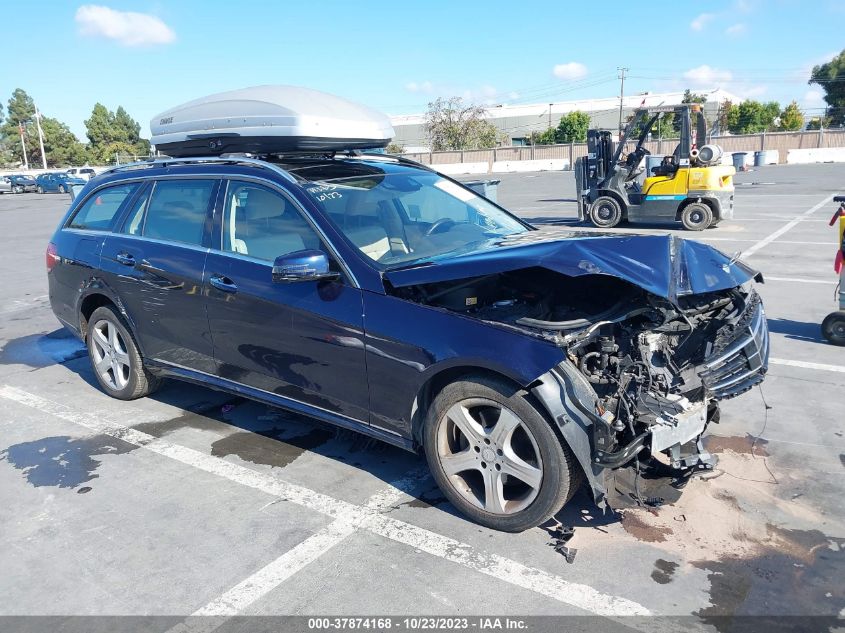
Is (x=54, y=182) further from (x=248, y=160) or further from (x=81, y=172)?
(x=248, y=160)

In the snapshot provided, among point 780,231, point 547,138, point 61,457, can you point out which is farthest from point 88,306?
point 547,138

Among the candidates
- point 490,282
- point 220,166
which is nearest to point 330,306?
point 490,282

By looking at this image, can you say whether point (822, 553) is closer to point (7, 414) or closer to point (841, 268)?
point (841, 268)

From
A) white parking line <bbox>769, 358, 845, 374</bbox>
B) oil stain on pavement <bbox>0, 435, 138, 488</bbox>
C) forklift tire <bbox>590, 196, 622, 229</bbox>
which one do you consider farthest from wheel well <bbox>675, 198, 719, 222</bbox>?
oil stain on pavement <bbox>0, 435, 138, 488</bbox>

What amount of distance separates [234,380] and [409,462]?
1315 millimetres

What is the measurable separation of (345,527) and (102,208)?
3611 mm

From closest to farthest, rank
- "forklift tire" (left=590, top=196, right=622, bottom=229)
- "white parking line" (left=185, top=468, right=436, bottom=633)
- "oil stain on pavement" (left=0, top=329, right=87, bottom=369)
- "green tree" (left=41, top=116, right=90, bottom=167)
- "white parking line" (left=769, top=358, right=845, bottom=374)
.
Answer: "white parking line" (left=185, top=468, right=436, bottom=633) < "white parking line" (left=769, top=358, right=845, bottom=374) < "oil stain on pavement" (left=0, top=329, right=87, bottom=369) < "forklift tire" (left=590, top=196, right=622, bottom=229) < "green tree" (left=41, top=116, right=90, bottom=167)

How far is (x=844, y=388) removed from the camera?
16.8 feet

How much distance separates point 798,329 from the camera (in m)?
6.68

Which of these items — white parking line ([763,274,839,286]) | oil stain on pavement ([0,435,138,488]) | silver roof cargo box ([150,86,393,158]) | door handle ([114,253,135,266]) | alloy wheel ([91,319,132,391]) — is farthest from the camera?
white parking line ([763,274,839,286])

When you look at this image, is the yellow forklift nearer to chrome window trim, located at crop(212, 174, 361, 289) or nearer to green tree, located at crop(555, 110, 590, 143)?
chrome window trim, located at crop(212, 174, 361, 289)

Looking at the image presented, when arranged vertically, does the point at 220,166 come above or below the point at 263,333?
above

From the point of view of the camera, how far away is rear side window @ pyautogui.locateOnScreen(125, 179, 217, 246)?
14.9 feet

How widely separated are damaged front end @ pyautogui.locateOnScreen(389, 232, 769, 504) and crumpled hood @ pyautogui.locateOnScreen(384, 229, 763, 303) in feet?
0.13
